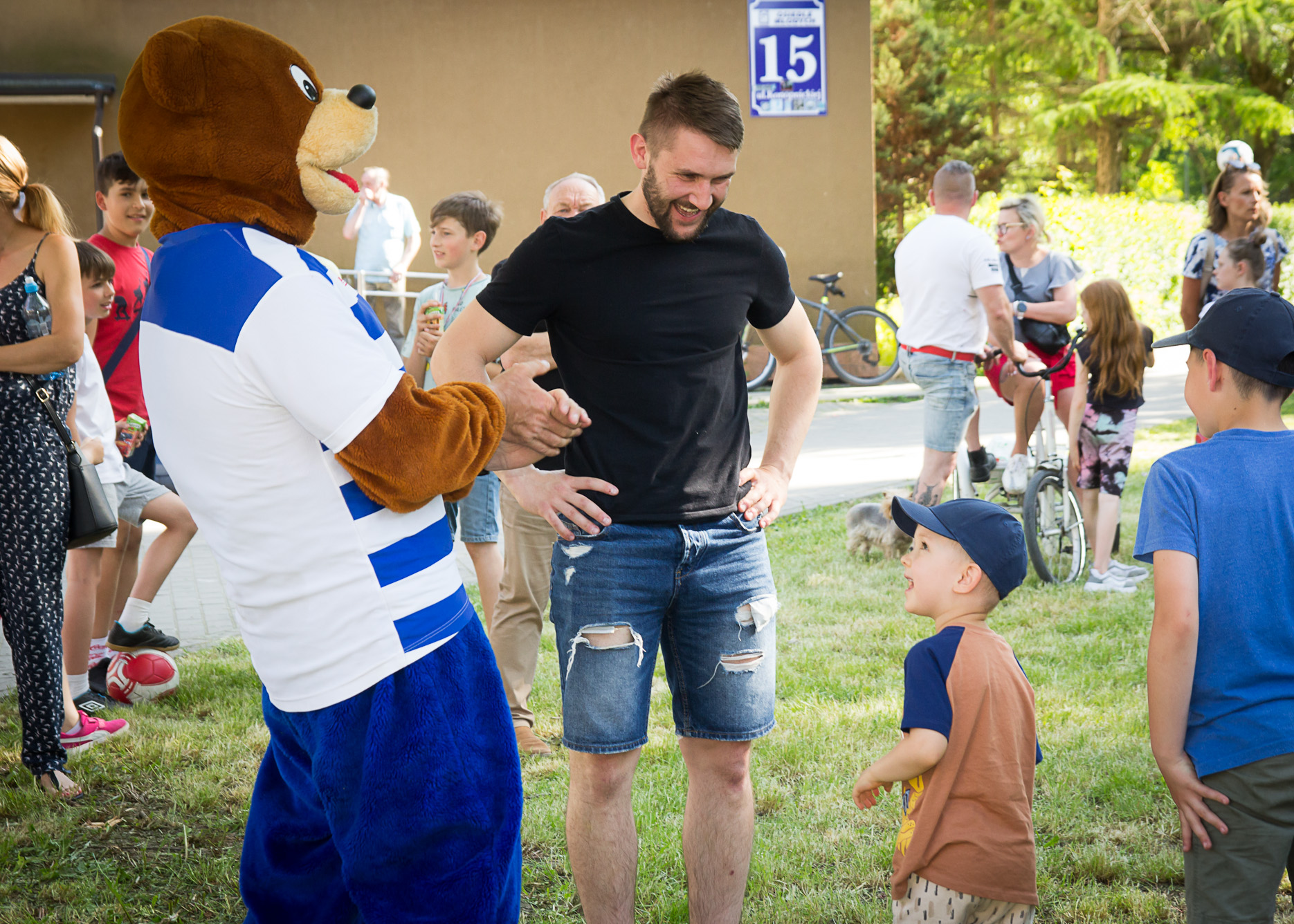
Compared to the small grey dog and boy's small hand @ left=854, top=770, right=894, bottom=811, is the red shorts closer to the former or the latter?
the small grey dog

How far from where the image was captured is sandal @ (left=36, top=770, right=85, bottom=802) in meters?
4.07

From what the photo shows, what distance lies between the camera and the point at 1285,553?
91.7 inches

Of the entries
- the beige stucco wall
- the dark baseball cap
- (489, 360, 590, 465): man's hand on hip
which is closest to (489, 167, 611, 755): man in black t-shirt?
(489, 360, 590, 465): man's hand on hip

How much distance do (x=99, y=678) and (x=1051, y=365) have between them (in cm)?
566

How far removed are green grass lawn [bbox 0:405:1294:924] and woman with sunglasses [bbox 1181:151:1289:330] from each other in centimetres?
198

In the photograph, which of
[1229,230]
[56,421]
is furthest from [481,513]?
[1229,230]

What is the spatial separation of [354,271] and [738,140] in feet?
35.5

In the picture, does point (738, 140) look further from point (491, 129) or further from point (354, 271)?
point (491, 129)

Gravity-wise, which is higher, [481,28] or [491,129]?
[481,28]

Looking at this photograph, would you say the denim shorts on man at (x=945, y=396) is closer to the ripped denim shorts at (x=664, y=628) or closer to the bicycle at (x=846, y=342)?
the ripped denim shorts at (x=664, y=628)

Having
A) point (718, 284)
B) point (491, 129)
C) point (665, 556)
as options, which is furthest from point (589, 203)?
point (491, 129)

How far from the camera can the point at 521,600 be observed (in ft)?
14.6

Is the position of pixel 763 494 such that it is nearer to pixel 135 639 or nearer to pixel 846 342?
pixel 135 639

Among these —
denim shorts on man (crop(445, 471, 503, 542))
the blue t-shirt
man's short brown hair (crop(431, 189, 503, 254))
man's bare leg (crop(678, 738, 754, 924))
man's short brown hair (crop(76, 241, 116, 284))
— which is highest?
man's short brown hair (crop(431, 189, 503, 254))
